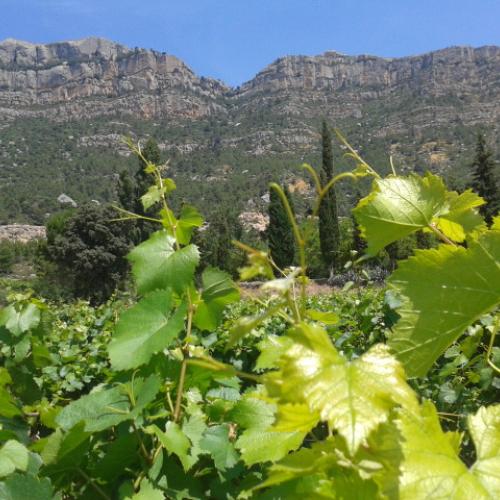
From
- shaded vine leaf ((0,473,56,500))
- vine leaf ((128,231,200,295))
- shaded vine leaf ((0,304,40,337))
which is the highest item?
vine leaf ((128,231,200,295))

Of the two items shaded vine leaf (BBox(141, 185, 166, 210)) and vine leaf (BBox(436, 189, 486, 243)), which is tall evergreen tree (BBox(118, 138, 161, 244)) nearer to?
shaded vine leaf (BBox(141, 185, 166, 210))

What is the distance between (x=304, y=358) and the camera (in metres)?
0.36

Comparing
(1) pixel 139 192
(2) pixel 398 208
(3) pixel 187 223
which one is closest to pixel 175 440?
(3) pixel 187 223

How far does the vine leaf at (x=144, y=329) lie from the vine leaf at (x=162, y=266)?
36 millimetres

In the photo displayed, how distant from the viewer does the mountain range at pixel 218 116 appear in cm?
7262

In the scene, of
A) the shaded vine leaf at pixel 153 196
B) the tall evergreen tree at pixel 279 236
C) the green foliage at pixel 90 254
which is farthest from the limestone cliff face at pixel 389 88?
the shaded vine leaf at pixel 153 196

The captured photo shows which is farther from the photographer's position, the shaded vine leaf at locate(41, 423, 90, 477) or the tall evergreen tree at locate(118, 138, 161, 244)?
the tall evergreen tree at locate(118, 138, 161, 244)

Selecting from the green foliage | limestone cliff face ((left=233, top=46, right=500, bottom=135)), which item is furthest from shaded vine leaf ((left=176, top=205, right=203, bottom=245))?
limestone cliff face ((left=233, top=46, right=500, bottom=135))

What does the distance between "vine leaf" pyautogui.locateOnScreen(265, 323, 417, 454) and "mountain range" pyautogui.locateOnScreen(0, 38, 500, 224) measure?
63186 mm

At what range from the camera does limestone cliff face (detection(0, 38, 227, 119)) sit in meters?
99.2

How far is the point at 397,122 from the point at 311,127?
15.5 meters

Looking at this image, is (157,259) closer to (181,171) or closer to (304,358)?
(304,358)

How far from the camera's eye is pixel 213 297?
2.92 feet

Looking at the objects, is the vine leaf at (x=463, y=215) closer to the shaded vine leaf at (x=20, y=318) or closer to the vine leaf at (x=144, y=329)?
the vine leaf at (x=144, y=329)
